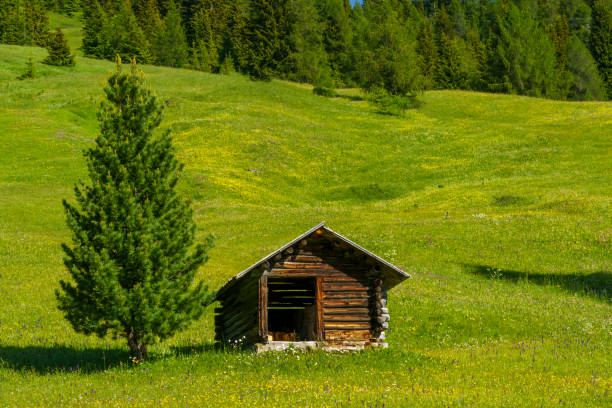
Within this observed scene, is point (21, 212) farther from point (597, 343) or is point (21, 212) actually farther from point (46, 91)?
point (46, 91)

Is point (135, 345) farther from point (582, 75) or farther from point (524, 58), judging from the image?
point (582, 75)

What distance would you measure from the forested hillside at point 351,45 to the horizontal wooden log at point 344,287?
84913 mm

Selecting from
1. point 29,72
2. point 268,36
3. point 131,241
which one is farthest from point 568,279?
point 268,36

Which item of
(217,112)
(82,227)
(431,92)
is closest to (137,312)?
(82,227)

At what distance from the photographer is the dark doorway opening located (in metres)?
25.1

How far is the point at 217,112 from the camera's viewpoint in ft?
305

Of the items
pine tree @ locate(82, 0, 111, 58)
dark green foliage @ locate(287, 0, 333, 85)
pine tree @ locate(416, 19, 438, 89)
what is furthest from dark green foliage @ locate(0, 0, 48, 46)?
pine tree @ locate(416, 19, 438, 89)

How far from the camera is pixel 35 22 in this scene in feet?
557

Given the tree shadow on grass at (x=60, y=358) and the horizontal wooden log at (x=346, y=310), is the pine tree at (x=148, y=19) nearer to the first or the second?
the tree shadow on grass at (x=60, y=358)

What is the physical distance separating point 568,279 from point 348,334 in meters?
18.5

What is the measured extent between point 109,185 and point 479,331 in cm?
1583

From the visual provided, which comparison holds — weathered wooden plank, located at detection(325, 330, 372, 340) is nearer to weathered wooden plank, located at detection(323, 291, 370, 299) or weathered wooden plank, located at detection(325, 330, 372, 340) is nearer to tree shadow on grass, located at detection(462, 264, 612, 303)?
weathered wooden plank, located at detection(323, 291, 370, 299)

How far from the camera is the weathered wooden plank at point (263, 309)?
20781 mm

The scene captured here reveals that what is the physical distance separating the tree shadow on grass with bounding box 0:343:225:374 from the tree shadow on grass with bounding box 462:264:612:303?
19515mm
